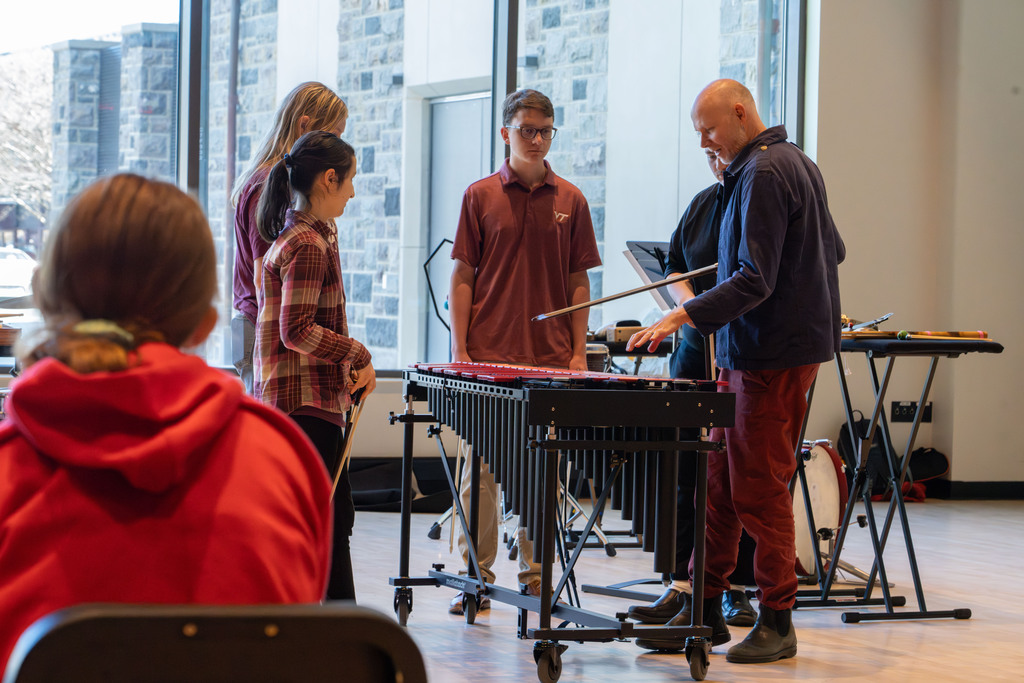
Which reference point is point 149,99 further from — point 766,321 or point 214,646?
point 214,646

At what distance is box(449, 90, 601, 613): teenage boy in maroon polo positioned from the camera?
356 centimetres

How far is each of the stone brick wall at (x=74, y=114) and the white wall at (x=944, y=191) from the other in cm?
415

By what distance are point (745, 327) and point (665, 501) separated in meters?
0.58

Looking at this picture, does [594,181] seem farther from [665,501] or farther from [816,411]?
[665,501]

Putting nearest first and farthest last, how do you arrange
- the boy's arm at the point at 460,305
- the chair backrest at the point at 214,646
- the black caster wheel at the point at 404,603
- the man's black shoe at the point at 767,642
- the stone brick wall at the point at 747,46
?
the chair backrest at the point at 214,646, the man's black shoe at the point at 767,642, the black caster wheel at the point at 404,603, the boy's arm at the point at 460,305, the stone brick wall at the point at 747,46

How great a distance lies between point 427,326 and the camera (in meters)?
6.60

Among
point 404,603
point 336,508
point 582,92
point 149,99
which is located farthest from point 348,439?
point 582,92

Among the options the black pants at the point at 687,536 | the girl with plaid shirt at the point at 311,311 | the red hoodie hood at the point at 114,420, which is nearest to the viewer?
the red hoodie hood at the point at 114,420

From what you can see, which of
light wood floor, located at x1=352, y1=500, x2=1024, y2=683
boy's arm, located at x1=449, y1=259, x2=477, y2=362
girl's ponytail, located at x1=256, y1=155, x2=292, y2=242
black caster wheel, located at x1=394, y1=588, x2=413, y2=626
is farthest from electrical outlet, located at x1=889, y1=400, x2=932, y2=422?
girl's ponytail, located at x1=256, y1=155, x2=292, y2=242

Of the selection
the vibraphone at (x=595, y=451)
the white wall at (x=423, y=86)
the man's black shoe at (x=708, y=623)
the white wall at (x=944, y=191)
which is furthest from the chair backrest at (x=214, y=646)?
the white wall at (x=944, y=191)

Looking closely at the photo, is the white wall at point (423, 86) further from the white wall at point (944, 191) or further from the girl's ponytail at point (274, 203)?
the girl's ponytail at point (274, 203)

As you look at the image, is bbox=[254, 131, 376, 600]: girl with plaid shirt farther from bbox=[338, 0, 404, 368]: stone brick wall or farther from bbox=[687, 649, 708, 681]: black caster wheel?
bbox=[338, 0, 404, 368]: stone brick wall

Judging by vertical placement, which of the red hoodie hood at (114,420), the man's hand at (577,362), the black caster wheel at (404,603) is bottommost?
the black caster wheel at (404,603)

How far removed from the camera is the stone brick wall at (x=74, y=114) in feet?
18.7
